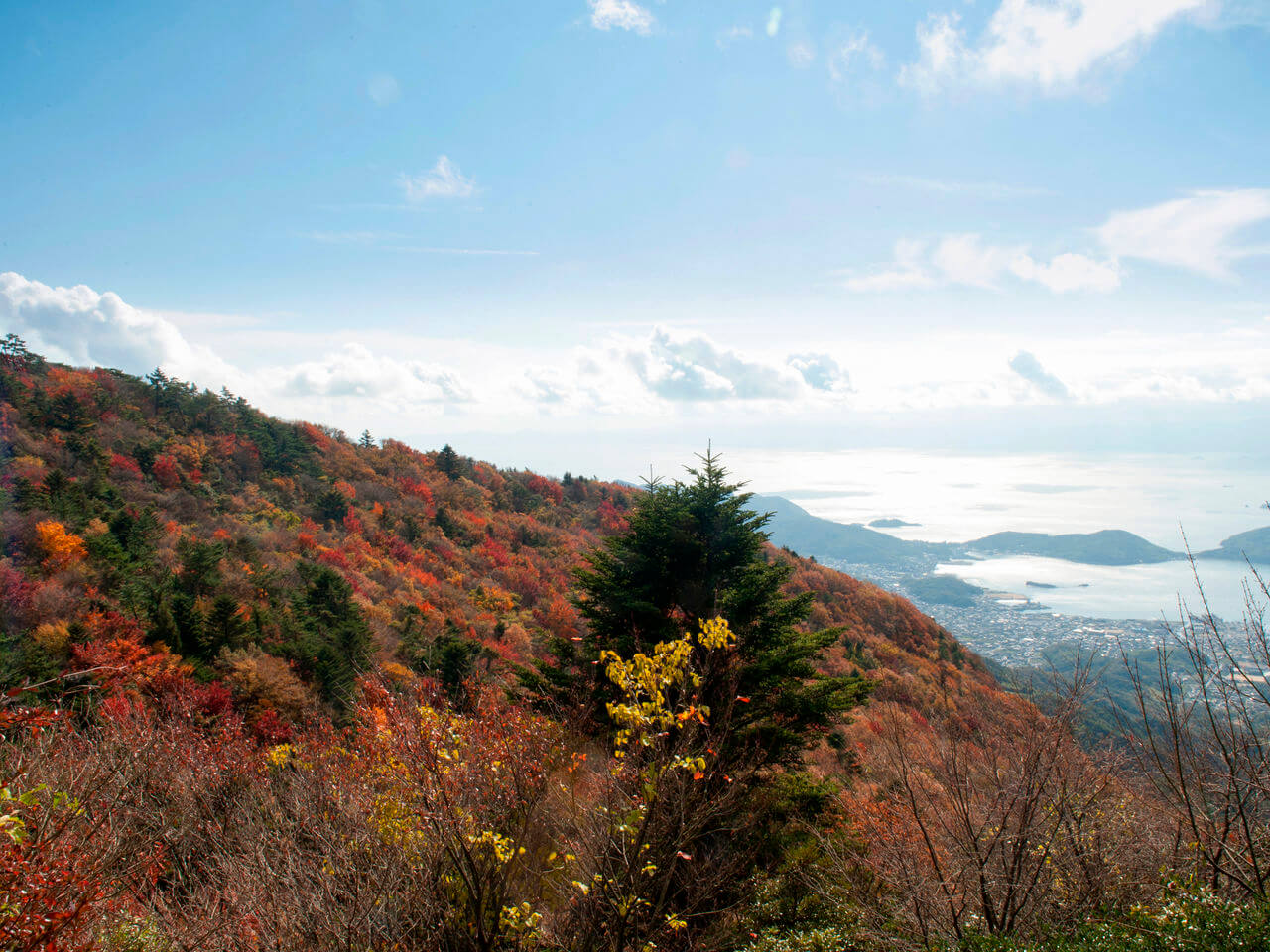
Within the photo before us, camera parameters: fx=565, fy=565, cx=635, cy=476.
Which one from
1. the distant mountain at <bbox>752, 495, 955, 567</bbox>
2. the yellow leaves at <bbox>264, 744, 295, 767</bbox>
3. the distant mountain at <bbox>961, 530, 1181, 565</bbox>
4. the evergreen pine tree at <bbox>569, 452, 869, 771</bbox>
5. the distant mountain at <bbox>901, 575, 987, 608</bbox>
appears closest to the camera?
the evergreen pine tree at <bbox>569, 452, 869, 771</bbox>

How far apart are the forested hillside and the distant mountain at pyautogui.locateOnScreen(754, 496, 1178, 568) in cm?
12814

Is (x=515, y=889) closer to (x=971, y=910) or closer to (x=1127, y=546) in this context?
(x=971, y=910)

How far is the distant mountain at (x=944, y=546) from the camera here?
456ft

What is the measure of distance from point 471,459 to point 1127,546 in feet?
526

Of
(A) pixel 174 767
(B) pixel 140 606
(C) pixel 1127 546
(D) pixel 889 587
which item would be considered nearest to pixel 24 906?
(A) pixel 174 767

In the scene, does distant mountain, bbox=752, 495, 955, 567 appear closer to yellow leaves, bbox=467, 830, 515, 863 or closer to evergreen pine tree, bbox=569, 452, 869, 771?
evergreen pine tree, bbox=569, 452, 869, 771

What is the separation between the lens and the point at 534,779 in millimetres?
6820

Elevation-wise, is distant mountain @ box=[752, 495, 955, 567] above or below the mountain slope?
below

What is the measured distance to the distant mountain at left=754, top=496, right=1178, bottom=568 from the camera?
456 feet

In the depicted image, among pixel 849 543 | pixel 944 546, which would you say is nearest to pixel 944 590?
pixel 849 543

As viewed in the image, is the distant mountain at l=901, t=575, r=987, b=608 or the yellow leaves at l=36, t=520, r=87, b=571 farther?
the distant mountain at l=901, t=575, r=987, b=608

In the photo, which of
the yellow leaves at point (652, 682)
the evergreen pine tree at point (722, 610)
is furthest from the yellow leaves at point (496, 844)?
the evergreen pine tree at point (722, 610)

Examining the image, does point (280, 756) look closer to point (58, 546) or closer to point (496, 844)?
point (496, 844)

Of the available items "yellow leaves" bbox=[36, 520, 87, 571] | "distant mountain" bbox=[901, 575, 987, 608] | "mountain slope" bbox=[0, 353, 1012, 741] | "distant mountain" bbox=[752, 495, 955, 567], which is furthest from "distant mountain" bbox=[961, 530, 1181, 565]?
"yellow leaves" bbox=[36, 520, 87, 571]
